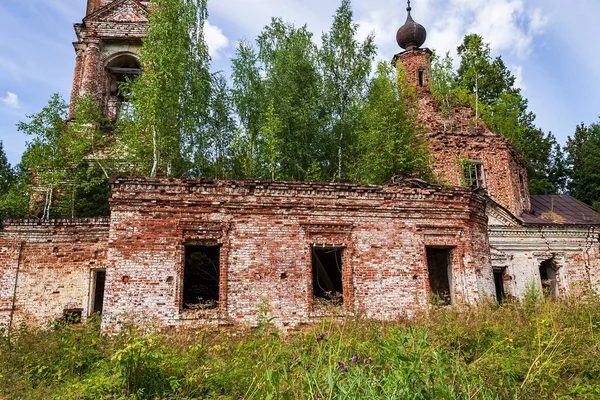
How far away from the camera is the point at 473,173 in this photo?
19516mm

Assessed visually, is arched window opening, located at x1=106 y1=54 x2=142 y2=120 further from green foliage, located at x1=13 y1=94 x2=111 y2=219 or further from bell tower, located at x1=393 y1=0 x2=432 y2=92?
bell tower, located at x1=393 y1=0 x2=432 y2=92

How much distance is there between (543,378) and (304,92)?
51.0 ft

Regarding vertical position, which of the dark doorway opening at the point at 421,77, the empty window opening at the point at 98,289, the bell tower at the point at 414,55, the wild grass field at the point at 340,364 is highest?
the bell tower at the point at 414,55

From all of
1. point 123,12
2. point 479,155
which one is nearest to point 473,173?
point 479,155

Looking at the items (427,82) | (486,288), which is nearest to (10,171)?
(427,82)

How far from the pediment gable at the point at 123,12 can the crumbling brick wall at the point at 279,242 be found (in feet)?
48.2

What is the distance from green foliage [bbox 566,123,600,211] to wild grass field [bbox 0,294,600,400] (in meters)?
24.2

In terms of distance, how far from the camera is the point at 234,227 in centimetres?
962

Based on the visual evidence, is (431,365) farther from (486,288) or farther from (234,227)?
(486,288)

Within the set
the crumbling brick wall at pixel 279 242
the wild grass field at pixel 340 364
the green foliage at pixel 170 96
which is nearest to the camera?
the wild grass field at pixel 340 364

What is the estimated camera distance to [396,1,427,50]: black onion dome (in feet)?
74.8

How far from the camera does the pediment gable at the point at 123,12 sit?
2086cm

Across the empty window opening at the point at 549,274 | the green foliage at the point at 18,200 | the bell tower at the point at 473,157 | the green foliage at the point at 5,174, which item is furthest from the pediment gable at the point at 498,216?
the green foliage at the point at 5,174

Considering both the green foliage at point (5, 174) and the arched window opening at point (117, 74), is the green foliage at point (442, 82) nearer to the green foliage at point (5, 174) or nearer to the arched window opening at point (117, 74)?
the arched window opening at point (117, 74)
